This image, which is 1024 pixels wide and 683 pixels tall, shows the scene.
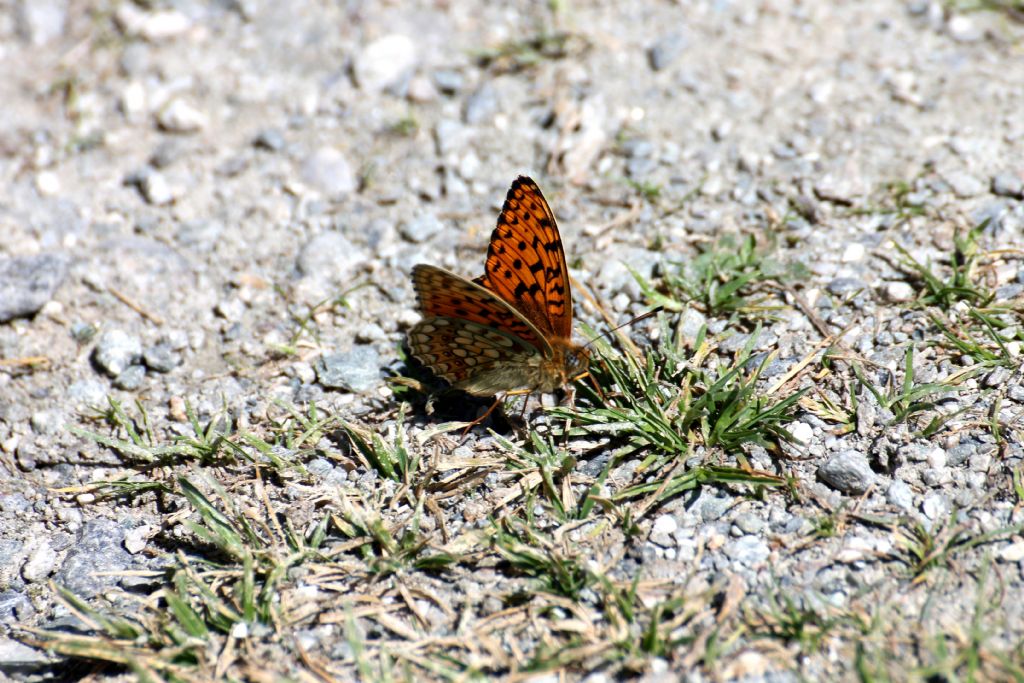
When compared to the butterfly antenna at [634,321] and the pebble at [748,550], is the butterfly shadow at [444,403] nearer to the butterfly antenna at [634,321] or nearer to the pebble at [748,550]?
the butterfly antenna at [634,321]

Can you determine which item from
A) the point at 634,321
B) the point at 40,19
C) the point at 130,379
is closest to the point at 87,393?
the point at 130,379

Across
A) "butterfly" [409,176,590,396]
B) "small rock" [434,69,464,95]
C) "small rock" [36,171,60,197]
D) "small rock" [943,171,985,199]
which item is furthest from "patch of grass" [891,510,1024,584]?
"small rock" [36,171,60,197]

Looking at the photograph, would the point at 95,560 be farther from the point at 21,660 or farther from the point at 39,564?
the point at 21,660

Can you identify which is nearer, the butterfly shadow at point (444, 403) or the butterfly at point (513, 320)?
the butterfly at point (513, 320)

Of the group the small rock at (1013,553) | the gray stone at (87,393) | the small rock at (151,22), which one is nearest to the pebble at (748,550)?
the small rock at (1013,553)

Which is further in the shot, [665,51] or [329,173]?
[665,51]

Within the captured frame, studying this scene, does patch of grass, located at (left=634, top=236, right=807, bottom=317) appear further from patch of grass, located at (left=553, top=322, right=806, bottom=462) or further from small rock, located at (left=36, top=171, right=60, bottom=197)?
small rock, located at (left=36, top=171, right=60, bottom=197)
